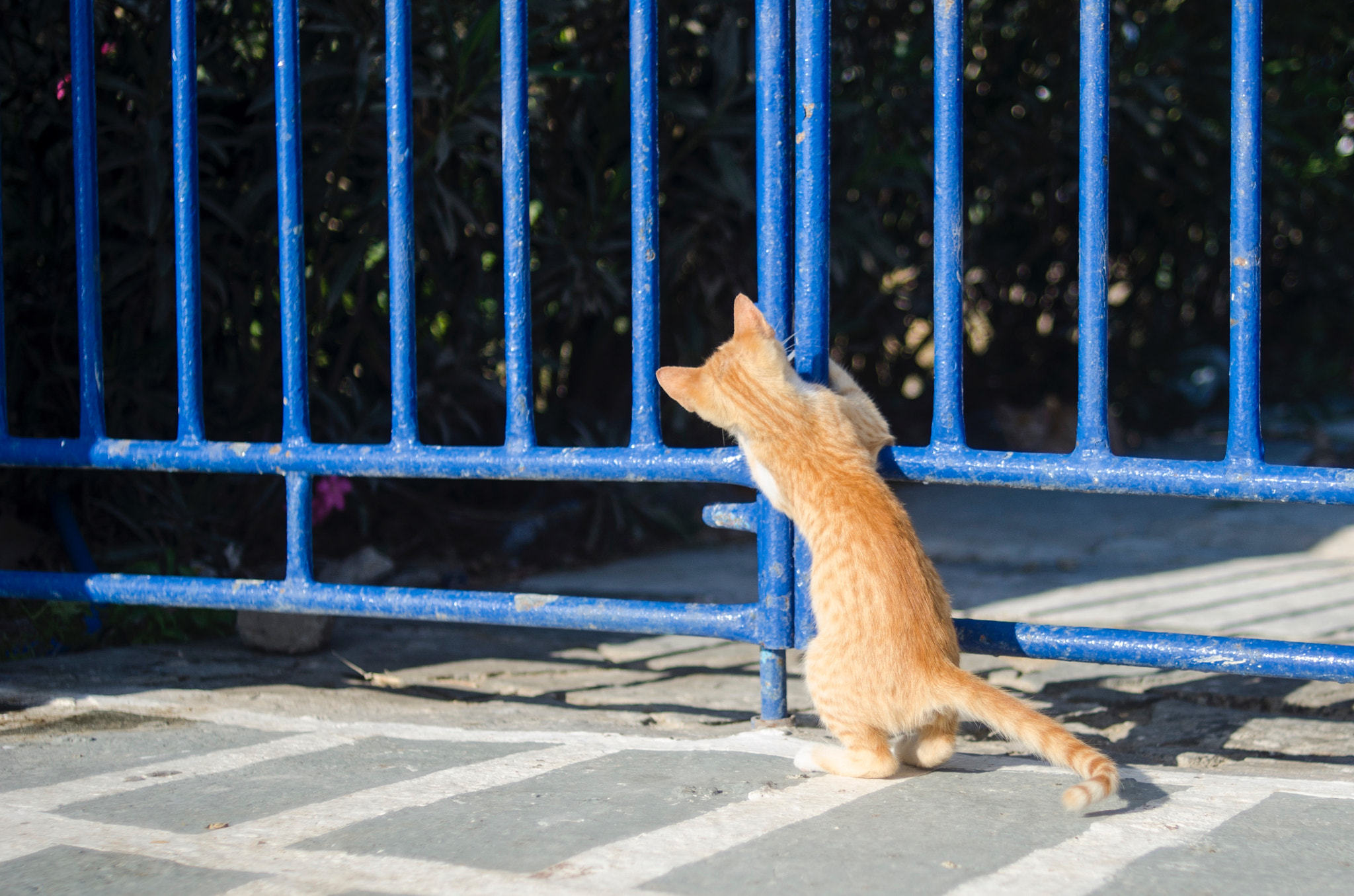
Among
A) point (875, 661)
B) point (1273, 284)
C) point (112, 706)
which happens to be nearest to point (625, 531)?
point (112, 706)

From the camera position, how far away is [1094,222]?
6.34 ft

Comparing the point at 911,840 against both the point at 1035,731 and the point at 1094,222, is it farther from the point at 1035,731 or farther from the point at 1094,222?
the point at 1094,222

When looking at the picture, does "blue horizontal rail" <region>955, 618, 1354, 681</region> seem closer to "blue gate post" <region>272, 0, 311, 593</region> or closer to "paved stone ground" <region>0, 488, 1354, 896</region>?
"paved stone ground" <region>0, 488, 1354, 896</region>

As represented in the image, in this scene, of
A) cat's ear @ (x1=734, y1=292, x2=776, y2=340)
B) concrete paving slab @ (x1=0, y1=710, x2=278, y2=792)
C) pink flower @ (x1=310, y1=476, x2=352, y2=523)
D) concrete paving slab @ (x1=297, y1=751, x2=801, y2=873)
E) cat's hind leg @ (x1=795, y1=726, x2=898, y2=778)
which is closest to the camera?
concrete paving slab @ (x1=297, y1=751, x2=801, y2=873)

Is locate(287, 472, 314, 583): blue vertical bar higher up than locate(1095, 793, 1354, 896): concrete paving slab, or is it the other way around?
locate(287, 472, 314, 583): blue vertical bar

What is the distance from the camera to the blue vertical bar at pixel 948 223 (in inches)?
78.8

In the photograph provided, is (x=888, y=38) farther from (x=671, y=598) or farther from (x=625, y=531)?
(x=671, y=598)

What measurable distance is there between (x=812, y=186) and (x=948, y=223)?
0.23m

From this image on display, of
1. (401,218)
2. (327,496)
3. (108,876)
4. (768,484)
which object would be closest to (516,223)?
(401,218)

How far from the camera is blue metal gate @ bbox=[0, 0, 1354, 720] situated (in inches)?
73.6

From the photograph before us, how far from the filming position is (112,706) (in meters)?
2.34

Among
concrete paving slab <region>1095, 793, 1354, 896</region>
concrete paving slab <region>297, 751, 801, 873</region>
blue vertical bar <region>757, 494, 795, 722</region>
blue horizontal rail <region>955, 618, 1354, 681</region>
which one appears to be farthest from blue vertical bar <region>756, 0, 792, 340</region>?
concrete paving slab <region>1095, 793, 1354, 896</region>

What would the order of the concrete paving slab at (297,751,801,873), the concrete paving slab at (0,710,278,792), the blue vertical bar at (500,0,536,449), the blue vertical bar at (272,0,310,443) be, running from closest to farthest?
1. the concrete paving slab at (297,751,801,873)
2. the concrete paving slab at (0,710,278,792)
3. the blue vertical bar at (500,0,536,449)
4. the blue vertical bar at (272,0,310,443)

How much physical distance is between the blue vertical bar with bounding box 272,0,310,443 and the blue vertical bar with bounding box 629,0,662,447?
650 mm
